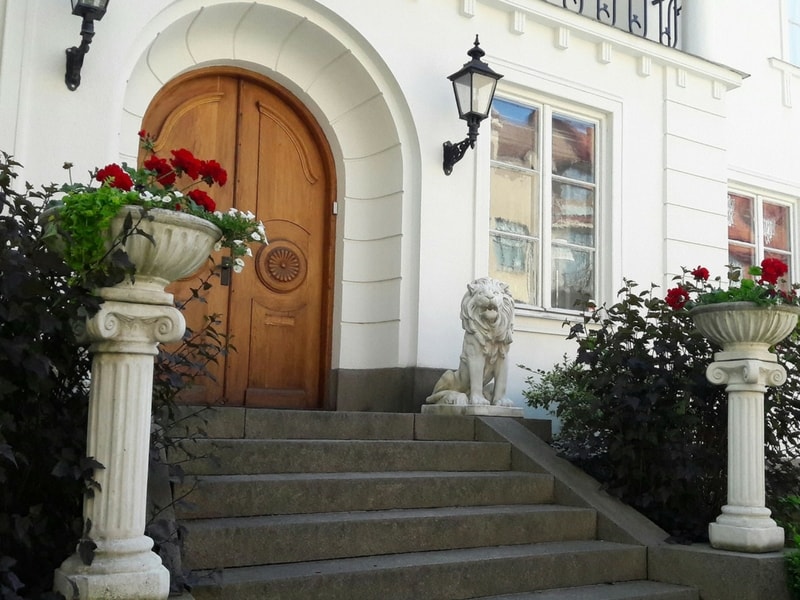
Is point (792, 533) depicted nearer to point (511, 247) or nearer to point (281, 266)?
point (511, 247)

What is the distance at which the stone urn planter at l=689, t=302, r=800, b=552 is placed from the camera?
4.72 meters

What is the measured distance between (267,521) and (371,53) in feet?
12.7

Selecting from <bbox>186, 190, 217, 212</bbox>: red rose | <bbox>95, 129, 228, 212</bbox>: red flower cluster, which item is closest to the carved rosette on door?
<bbox>95, 129, 228, 212</bbox>: red flower cluster

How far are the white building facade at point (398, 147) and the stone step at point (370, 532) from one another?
1.80 metres

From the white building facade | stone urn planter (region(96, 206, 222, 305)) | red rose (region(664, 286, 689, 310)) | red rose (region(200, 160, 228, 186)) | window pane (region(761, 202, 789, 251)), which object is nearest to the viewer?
stone urn planter (region(96, 206, 222, 305))

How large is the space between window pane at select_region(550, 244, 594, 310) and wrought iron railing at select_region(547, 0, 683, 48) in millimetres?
2239

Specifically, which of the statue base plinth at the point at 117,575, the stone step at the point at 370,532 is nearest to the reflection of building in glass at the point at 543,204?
the stone step at the point at 370,532

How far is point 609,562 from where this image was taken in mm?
4648

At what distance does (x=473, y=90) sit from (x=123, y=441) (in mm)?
4252

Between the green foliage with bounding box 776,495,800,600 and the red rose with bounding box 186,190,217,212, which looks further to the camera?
the green foliage with bounding box 776,495,800,600

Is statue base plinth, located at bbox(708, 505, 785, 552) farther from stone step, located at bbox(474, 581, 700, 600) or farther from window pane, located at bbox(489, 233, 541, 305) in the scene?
window pane, located at bbox(489, 233, 541, 305)

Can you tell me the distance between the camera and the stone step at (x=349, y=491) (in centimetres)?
401

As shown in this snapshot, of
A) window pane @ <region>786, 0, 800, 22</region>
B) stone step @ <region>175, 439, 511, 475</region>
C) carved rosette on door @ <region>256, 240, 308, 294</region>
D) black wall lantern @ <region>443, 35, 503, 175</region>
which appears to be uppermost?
window pane @ <region>786, 0, 800, 22</region>

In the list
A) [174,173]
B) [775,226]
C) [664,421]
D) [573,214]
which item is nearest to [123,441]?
[174,173]
